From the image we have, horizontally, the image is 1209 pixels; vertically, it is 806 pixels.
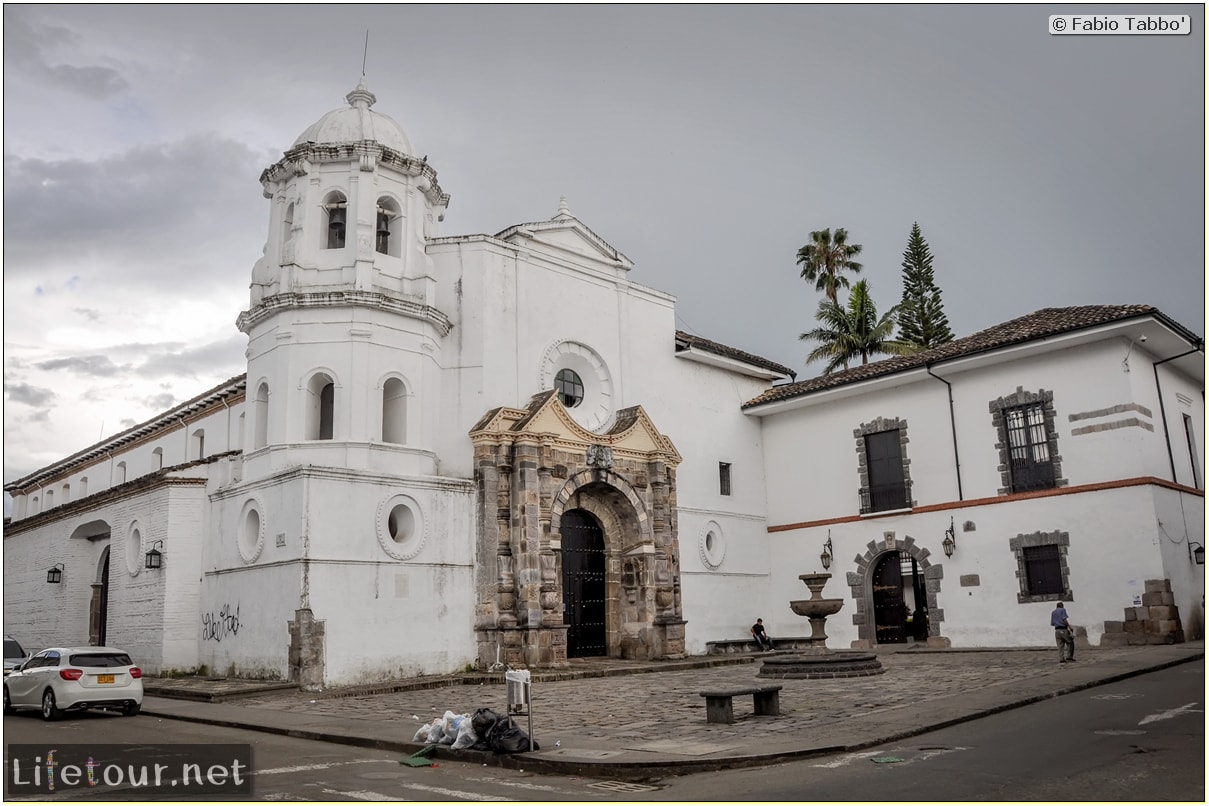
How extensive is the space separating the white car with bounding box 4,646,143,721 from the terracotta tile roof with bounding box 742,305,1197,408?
63.1 feet

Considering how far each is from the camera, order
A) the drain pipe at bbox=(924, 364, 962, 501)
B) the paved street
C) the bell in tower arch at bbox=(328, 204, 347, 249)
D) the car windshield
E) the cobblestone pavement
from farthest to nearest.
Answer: the drain pipe at bbox=(924, 364, 962, 501), the bell in tower arch at bbox=(328, 204, 347, 249), the car windshield, the cobblestone pavement, the paved street

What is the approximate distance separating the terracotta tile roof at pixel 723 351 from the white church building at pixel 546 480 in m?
0.47

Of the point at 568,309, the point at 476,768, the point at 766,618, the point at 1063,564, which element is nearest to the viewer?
the point at 476,768

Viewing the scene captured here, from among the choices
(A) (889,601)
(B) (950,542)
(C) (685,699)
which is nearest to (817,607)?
(B) (950,542)

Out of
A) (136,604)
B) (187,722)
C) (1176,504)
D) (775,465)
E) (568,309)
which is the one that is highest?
(568,309)

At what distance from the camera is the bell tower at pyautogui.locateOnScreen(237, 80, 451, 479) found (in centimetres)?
2202

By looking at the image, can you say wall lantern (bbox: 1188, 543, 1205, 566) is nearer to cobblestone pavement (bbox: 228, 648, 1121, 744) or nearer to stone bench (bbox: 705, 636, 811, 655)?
cobblestone pavement (bbox: 228, 648, 1121, 744)

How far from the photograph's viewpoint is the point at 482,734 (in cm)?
1089

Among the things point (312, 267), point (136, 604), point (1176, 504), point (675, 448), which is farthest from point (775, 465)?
point (136, 604)

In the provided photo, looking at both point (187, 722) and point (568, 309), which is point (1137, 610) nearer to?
point (568, 309)

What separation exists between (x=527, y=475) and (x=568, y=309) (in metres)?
5.46

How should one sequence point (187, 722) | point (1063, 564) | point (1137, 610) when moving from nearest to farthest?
1. point (187, 722)
2. point (1137, 610)
3. point (1063, 564)

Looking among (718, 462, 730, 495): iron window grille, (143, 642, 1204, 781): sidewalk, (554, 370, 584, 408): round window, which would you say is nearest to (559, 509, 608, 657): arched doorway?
(143, 642, 1204, 781): sidewalk

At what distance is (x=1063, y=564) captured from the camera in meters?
23.3
